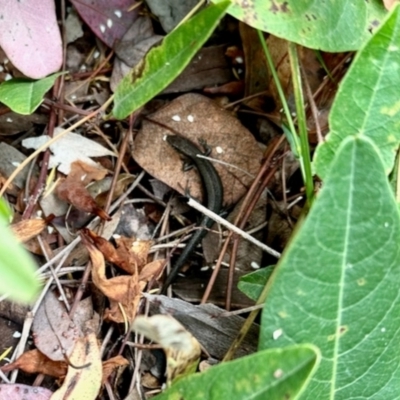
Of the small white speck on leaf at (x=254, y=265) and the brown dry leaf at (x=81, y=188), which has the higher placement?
the brown dry leaf at (x=81, y=188)

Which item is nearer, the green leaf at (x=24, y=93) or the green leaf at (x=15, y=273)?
the green leaf at (x=15, y=273)

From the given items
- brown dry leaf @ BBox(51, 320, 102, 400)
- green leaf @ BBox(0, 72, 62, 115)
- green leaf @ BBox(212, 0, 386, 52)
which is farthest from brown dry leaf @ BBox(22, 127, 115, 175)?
green leaf @ BBox(212, 0, 386, 52)

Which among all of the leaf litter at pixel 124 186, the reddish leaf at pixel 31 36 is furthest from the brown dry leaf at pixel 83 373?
the reddish leaf at pixel 31 36

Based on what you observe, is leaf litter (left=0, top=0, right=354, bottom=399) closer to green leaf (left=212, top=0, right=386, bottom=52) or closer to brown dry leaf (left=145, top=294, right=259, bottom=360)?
brown dry leaf (left=145, top=294, right=259, bottom=360)

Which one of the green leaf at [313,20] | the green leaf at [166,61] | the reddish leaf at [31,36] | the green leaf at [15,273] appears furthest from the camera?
the reddish leaf at [31,36]

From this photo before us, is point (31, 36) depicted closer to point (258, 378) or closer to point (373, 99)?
point (373, 99)

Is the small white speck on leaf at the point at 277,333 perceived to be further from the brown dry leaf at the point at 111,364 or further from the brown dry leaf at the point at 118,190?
the brown dry leaf at the point at 118,190

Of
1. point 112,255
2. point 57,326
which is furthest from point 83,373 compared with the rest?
point 112,255
